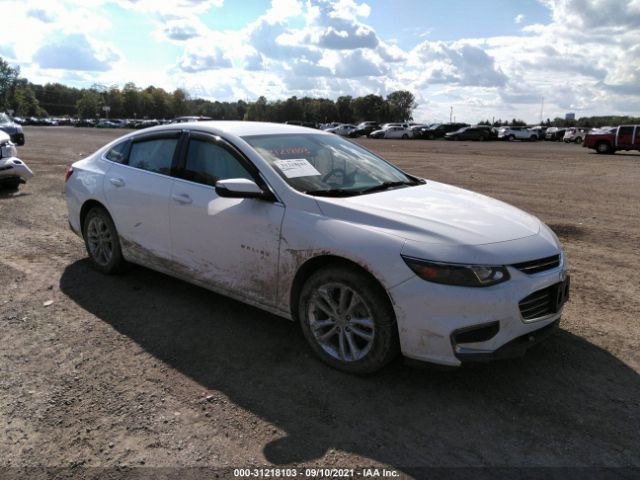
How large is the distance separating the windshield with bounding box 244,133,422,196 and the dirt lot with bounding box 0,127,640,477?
1.22 m

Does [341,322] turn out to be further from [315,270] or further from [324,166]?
[324,166]

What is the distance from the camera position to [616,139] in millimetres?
28656

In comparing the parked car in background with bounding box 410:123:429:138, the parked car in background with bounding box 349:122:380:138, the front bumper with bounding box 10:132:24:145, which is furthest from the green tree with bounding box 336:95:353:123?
the front bumper with bounding box 10:132:24:145

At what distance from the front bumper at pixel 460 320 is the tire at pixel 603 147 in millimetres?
29926

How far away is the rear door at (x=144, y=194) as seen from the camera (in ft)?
15.5

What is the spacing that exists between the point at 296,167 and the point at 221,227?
2.42 ft

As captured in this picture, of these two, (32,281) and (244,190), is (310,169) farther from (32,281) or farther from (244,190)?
(32,281)

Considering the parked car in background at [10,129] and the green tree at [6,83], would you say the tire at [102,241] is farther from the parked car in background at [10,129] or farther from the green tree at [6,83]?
the green tree at [6,83]

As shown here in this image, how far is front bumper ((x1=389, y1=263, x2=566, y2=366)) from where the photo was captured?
10.3 ft

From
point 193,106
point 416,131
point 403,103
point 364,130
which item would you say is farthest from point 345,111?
point 416,131

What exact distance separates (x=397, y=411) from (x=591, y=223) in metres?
6.58

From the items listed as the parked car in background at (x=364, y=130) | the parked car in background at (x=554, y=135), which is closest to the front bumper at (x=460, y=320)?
the parked car in background at (x=364, y=130)

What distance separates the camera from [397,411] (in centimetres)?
320

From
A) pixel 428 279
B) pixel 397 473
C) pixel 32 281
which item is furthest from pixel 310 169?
pixel 32 281
